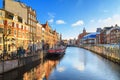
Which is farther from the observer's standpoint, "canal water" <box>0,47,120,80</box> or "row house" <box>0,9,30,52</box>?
"row house" <box>0,9,30,52</box>

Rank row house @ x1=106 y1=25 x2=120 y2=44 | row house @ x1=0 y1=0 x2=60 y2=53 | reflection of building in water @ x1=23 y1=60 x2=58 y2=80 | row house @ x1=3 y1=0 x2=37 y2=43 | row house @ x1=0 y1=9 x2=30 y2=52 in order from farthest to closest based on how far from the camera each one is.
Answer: row house @ x1=106 y1=25 x2=120 y2=44 < row house @ x1=3 y1=0 x2=37 y2=43 < row house @ x1=0 y1=0 x2=60 y2=53 < row house @ x1=0 y1=9 x2=30 y2=52 < reflection of building in water @ x1=23 y1=60 x2=58 y2=80

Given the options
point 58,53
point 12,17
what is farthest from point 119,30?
point 12,17

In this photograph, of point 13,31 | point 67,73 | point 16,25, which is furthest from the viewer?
point 16,25

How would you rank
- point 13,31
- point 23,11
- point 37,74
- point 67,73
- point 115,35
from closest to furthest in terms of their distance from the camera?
point 37,74, point 67,73, point 13,31, point 23,11, point 115,35

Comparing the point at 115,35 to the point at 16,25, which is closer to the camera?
the point at 16,25

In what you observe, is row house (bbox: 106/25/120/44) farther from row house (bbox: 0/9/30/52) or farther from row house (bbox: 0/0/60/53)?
row house (bbox: 0/9/30/52)

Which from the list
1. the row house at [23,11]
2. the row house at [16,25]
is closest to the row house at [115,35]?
the row house at [16,25]

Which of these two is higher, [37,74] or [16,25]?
[16,25]

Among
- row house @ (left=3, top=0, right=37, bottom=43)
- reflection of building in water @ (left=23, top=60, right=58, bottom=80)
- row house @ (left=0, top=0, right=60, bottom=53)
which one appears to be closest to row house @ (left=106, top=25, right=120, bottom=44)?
row house @ (left=0, top=0, right=60, bottom=53)

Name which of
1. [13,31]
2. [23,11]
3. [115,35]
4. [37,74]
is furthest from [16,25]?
[115,35]

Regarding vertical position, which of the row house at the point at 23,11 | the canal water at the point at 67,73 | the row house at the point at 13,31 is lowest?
the canal water at the point at 67,73

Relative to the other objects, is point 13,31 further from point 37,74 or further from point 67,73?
point 67,73

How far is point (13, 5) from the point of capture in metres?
61.0

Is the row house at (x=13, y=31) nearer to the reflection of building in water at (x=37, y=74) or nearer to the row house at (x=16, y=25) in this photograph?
the row house at (x=16, y=25)
